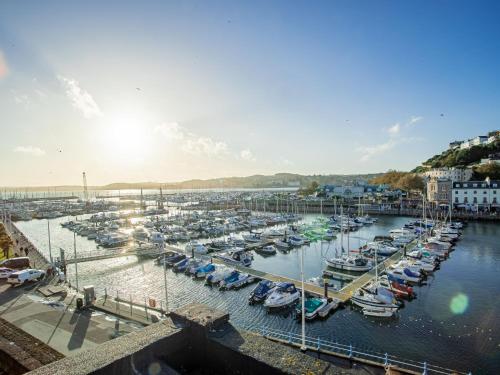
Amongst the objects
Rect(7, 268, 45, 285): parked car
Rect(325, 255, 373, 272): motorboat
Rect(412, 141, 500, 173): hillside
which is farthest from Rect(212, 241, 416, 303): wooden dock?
Rect(412, 141, 500, 173): hillside

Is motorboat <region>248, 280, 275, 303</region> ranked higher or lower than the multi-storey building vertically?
lower

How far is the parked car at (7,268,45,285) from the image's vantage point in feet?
71.4

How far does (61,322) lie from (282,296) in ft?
41.1

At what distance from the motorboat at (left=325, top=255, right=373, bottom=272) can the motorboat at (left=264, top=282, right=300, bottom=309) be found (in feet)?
28.2

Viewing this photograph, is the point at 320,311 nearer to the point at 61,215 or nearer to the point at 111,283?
the point at 111,283

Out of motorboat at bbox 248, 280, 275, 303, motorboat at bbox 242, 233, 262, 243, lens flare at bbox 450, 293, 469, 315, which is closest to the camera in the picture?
lens flare at bbox 450, 293, 469, 315

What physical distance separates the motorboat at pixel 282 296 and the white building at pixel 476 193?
59838 mm

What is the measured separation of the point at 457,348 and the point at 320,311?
6894 mm

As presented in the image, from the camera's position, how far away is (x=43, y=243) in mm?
48594

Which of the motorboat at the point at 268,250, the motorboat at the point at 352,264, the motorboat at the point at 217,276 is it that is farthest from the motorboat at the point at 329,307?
the motorboat at the point at 268,250

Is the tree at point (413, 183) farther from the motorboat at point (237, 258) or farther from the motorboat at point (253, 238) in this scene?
the motorboat at point (237, 258)

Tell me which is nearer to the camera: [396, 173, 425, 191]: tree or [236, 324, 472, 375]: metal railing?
[236, 324, 472, 375]: metal railing

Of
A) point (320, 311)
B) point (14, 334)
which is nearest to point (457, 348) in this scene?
point (320, 311)

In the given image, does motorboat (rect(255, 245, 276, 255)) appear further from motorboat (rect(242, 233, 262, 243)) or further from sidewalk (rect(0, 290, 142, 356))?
sidewalk (rect(0, 290, 142, 356))
